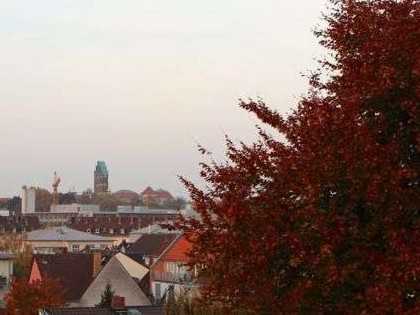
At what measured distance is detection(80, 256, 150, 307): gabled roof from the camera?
2427 inches

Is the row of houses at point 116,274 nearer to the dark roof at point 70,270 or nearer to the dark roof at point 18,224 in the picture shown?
the dark roof at point 70,270

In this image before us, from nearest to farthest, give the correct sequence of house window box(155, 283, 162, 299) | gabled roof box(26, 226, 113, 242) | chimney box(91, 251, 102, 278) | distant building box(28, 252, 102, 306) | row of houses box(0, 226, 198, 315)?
row of houses box(0, 226, 198, 315) < distant building box(28, 252, 102, 306) < chimney box(91, 251, 102, 278) < house window box(155, 283, 162, 299) < gabled roof box(26, 226, 113, 242)

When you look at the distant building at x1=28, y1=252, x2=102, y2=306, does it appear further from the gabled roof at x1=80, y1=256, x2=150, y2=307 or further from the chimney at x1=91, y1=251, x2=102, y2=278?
the gabled roof at x1=80, y1=256, x2=150, y2=307

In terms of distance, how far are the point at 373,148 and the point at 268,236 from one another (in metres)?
1.80

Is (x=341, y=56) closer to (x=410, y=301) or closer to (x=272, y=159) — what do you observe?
(x=272, y=159)

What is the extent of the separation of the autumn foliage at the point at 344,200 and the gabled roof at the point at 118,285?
49139 millimetres

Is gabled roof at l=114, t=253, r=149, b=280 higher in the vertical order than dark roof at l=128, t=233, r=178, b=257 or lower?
lower

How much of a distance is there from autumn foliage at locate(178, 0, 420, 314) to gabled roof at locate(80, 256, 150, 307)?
161ft

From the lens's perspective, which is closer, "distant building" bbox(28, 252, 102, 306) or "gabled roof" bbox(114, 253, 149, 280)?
"distant building" bbox(28, 252, 102, 306)

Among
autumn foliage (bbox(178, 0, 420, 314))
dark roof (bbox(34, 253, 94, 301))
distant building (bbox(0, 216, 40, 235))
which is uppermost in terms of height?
distant building (bbox(0, 216, 40, 235))

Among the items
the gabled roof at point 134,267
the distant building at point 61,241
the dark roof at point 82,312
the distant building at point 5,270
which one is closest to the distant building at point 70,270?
the gabled roof at point 134,267

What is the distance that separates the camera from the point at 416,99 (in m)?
11.7

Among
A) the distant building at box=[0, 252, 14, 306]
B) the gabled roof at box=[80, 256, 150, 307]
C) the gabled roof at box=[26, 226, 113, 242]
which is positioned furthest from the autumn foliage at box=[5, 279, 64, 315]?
the gabled roof at box=[26, 226, 113, 242]

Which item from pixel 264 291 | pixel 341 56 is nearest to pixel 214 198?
pixel 264 291
